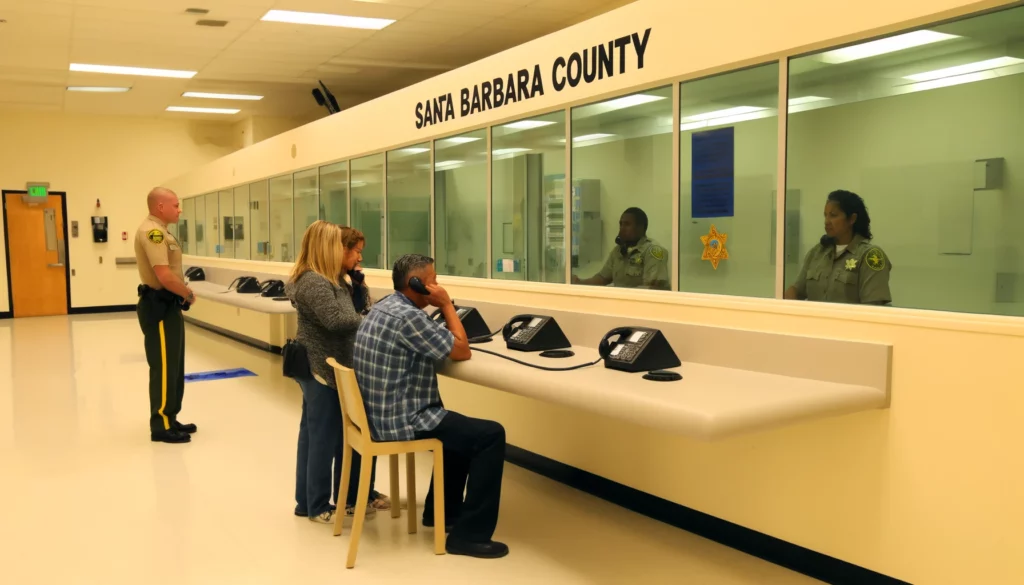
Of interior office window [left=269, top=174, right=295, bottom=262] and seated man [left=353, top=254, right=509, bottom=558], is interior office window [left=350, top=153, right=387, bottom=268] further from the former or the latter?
seated man [left=353, top=254, right=509, bottom=558]

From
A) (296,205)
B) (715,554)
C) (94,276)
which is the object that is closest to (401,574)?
(715,554)

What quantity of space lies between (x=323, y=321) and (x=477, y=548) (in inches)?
45.1

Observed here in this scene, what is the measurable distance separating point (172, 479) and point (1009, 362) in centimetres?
390

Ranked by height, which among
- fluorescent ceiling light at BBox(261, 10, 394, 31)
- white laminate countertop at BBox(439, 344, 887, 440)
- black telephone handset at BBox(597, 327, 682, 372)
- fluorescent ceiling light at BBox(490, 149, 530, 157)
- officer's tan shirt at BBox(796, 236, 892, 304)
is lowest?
white laminate countertop at BBox(439, 344, 887, 440)

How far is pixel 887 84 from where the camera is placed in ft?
10.5

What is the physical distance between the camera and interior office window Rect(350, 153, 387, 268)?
20.6ft

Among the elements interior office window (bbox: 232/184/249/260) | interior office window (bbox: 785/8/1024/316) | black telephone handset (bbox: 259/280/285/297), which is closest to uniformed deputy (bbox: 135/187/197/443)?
black telephone handset (bbox: 259/280/285/297)

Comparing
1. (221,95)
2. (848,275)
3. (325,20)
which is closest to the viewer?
(848,275)

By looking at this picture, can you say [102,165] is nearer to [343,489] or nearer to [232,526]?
[232,526]

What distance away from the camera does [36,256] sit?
13.3 m

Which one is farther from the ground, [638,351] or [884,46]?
[884,46]

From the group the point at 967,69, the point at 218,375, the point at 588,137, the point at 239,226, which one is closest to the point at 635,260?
the point at 588,137

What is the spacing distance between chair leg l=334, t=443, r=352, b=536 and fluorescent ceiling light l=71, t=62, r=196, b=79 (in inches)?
302

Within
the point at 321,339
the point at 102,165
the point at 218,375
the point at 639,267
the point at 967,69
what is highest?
the point at 102,165
